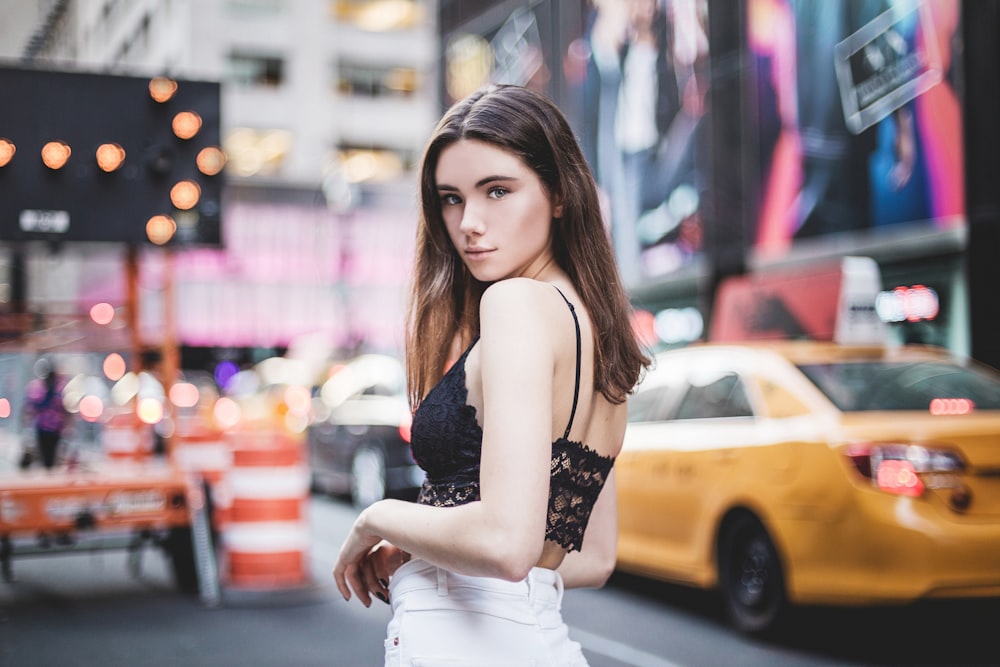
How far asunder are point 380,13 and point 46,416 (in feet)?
118

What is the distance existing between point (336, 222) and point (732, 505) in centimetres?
3638

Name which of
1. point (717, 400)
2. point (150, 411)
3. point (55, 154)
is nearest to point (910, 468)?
point (717, 400)

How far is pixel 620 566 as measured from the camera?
838 centimetres

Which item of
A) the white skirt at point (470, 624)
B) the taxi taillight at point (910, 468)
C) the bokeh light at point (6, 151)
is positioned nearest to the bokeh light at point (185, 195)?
the bokeh light at point (6, 151)

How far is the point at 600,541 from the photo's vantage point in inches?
88.8

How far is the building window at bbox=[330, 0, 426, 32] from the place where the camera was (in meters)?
42.1

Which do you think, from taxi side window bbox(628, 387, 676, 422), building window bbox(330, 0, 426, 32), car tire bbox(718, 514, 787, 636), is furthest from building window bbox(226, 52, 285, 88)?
car tire bbox(718, 514, 787, 636)

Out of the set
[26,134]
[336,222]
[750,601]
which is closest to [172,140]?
[26,134]

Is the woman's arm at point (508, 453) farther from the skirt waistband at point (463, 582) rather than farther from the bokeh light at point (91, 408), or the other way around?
the bokeh light at point (91, 408)

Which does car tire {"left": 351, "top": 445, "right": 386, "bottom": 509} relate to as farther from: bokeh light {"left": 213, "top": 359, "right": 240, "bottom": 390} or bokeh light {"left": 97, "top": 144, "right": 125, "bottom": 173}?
bokeh light {"left": 213, "top": 359, "right": 240, "bottom": 390}

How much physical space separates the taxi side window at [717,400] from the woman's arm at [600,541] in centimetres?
501

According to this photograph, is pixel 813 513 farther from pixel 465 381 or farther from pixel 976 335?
pixel 976 335

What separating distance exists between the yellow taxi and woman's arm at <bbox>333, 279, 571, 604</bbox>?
4.60 m

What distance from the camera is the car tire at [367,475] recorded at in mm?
12648
